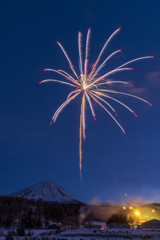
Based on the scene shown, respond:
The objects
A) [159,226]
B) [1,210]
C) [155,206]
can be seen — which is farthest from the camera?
[1,210]

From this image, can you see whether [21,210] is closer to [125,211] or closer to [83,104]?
[125,211]

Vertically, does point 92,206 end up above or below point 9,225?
above

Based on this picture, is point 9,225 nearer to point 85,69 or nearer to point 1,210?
point 1,210

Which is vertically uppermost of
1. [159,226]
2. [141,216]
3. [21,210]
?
[21,210]

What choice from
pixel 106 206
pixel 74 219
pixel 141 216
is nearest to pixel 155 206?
pixel 141 216

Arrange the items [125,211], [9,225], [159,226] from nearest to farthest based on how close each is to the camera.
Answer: [159,226], [9,225], [125,211]

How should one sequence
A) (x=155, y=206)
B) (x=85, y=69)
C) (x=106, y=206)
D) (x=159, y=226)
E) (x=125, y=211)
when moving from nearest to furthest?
(x=85, y=69) < (x=159, y=226) < (x=155, y=206) < (x=125, y=211) < (x=106, y=206)

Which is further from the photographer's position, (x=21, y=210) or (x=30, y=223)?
(x=21, y=210)

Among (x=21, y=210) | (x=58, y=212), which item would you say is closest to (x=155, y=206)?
(x=58, y=212)

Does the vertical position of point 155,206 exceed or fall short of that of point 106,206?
it falls short
